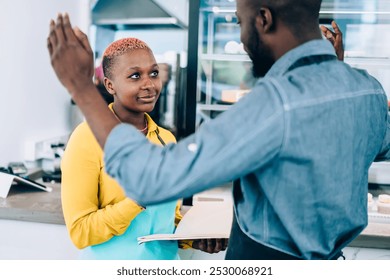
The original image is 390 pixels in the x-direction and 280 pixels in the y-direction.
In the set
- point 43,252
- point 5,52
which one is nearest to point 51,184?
point 43,252

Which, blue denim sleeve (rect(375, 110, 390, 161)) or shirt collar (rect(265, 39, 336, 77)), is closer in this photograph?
shirt collar (rect(265, 39, 336, 77))

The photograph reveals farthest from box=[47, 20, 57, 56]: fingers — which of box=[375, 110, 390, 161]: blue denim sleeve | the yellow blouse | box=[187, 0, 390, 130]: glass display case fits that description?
box=[187, 0, 390, 130]: glass display case

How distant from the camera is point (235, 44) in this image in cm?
223

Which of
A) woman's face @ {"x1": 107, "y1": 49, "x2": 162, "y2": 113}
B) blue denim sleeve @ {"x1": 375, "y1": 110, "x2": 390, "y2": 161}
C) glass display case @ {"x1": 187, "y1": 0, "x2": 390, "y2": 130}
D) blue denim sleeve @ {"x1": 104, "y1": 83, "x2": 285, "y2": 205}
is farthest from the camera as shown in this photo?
glass display case @ {"x1": 187, "y1": 0, "x2": 390, "y2": 130}

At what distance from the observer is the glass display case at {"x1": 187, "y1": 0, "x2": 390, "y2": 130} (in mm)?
2082

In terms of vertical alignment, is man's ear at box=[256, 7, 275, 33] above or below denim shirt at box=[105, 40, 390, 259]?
above

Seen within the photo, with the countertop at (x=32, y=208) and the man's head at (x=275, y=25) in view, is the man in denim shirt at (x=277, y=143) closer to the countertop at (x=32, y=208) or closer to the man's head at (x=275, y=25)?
the man's head at (x=275, y=25)

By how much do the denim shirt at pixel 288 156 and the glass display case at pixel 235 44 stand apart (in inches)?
57.5

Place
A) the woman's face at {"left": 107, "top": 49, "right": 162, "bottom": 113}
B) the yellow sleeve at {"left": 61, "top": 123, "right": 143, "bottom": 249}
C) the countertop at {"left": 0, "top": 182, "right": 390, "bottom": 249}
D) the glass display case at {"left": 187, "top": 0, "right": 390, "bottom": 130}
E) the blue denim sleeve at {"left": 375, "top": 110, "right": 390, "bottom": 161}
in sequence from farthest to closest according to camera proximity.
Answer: the glass display case at {"left": 187, "top": 0, "right": 390, "bottom": 130}, the countertop at {"left": 0, "top": 182, "right": 390, "bottom": 249}, the woman's face at {"left": 107, "top": 49, "right": 162, "bottom": 113}, the yellow sleeve at {"left": 61, "top": 123, "right": 143, "bottom": 249}, the blue denim sleeve at {"left": 375, "top": 110, "right": 390, "bottom": 161}

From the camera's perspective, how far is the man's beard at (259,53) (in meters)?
0.64

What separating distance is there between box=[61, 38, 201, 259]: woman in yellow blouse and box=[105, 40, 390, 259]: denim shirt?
35cm

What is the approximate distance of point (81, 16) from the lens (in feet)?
7.80

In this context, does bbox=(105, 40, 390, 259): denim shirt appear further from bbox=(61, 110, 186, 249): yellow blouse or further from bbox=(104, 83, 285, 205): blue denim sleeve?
bbox=(61, 110, 186, 249): yellow blouse

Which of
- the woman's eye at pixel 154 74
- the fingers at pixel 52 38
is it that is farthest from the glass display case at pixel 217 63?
the fingers at pixel 52 38
